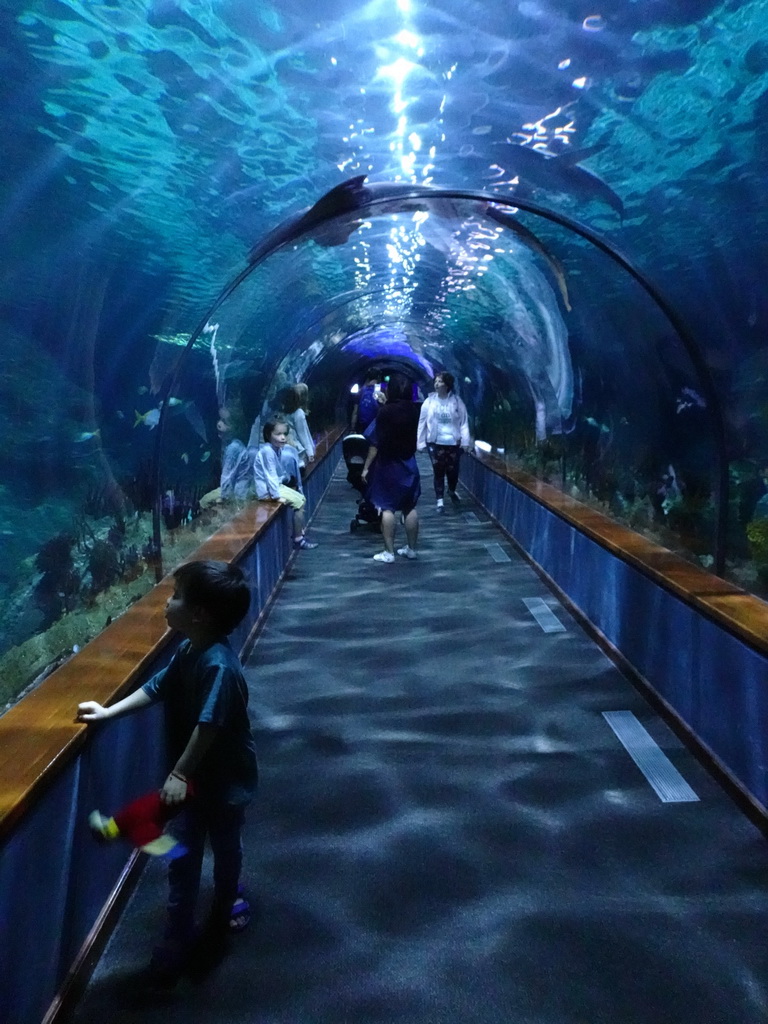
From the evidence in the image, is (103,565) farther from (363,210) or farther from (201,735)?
(363,210)

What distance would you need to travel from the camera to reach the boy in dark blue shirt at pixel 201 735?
2555 millimetres

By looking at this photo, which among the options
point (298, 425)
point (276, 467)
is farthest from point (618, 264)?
point (298, 425)

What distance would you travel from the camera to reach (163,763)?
3.78 metres

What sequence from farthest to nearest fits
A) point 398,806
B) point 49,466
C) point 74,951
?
point 49,466 → point 398,806 → point 74,951

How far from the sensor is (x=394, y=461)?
8859mm

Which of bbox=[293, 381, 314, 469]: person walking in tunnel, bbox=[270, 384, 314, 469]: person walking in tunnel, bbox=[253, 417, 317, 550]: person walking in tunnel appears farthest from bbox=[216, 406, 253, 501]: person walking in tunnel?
bbox=[253, 417, 317, 550]: person walking in tunnel

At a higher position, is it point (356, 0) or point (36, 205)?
point (356, 0)

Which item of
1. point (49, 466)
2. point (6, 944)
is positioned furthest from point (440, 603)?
point (6, 944)

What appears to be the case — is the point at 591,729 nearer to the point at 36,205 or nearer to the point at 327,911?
the point at 327,911

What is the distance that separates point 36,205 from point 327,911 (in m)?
3.64

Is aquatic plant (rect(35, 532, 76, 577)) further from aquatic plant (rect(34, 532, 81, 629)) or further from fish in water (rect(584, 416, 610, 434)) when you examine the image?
fish in water (rect(584, 416, 610, 434))

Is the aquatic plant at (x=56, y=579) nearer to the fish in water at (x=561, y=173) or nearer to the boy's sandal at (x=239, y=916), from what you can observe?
the boy's sandal at (x=239, y=916)

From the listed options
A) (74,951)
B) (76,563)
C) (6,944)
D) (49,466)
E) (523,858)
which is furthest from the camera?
(76,563)

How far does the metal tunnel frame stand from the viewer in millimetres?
5773
